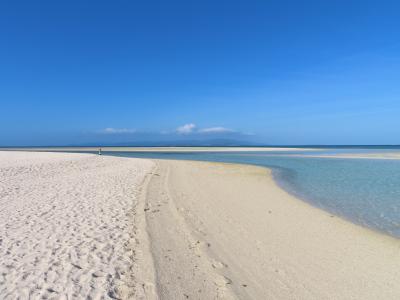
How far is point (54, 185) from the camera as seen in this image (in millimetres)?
14234

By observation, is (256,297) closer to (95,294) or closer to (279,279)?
(279,279)

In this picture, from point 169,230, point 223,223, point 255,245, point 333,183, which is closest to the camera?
point 255,245

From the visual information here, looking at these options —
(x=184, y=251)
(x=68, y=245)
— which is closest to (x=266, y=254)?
(x=184, y=251)

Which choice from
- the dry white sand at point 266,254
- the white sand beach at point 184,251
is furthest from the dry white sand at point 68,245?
the dry white sand at point 266,254

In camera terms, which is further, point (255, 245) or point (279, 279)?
point (255, 245)

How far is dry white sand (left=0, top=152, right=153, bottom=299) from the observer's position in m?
4.53

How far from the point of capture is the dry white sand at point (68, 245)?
453 centimetres

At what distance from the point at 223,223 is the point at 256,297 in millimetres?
A: 4120

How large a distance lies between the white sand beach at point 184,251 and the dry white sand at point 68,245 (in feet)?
0.07

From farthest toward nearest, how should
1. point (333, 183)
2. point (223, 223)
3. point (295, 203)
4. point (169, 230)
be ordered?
1. point (333, 183)
2. point (295, 203)
3. point (223, 223)
4. point (169, 230)

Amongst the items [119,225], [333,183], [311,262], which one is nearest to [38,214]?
[119,225]

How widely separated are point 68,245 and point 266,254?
15.6 ft

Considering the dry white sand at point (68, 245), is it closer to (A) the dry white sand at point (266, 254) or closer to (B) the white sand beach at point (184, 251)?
(B) the white sand beach at point (184, 251)

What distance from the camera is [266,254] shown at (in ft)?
20.5
